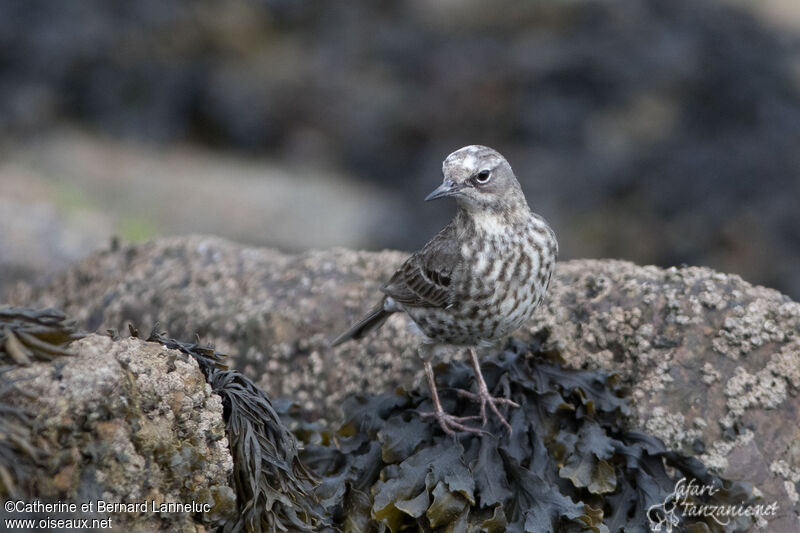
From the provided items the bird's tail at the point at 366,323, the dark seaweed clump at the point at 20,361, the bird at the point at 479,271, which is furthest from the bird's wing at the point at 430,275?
the dark seaweed clump at the point at 20,361

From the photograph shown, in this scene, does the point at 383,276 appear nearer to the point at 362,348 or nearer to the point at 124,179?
the point at 362,348

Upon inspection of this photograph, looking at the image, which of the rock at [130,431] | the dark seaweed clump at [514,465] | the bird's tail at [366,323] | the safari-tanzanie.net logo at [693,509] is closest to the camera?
the rock at [130,431]

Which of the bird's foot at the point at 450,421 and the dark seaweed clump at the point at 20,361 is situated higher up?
the bird's foot at the point at 450,421

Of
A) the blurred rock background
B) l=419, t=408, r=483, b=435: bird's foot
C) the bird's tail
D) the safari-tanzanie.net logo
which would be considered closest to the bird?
l=419, t=408, r=483, b=435: bird's foot

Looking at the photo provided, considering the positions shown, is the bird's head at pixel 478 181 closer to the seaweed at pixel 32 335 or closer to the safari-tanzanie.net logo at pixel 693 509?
the safari-tanzanie.net logo at pixel 693 509

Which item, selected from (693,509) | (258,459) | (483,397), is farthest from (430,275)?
(693,509)

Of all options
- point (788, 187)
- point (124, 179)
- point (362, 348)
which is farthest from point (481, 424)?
point (124, 179)

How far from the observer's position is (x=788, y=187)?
8.23 m

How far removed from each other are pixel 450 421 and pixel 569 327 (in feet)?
3.02

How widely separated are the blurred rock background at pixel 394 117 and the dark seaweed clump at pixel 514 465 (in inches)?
187

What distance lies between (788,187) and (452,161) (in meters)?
5.58

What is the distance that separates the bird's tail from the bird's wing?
0.15 meters

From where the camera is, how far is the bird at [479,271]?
3.87 meters

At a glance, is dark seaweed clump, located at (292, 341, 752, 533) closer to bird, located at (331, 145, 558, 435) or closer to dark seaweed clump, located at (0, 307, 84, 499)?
bird, located at (331, 145, 558, 435)
